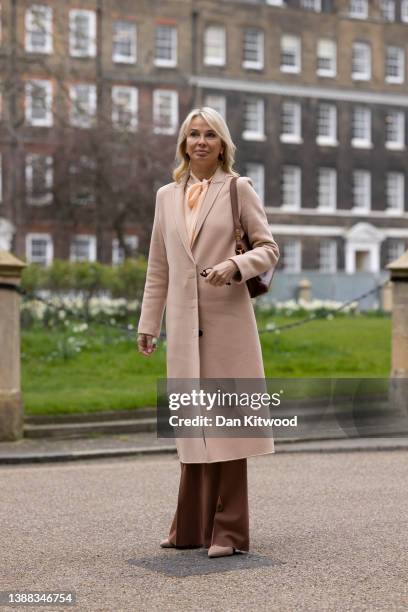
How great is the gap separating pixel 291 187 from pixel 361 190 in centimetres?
365

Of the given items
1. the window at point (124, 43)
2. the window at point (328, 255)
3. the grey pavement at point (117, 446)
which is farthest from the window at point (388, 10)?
the grey pavement at point (117, 446)

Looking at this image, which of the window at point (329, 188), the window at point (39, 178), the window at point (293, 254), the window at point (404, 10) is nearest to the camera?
the window at point (39, 178)

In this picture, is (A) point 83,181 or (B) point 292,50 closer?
(A) point 83,181

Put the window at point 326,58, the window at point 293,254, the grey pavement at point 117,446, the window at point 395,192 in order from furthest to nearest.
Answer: the window at point 395,192
the window at point 326,58
the window at point 293,254
the grey pavement at point 117,446

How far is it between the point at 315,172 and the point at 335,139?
1728 mm

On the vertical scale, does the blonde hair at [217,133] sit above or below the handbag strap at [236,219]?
above

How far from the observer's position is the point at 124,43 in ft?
176

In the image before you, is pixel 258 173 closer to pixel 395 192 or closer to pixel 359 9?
pixel 395 192

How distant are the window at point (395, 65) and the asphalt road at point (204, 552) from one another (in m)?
52.3

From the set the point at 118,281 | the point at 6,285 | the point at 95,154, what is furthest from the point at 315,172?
the point at 6,285

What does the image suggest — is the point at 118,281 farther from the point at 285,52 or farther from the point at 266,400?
the point at 285,52

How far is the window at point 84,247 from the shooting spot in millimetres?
51000

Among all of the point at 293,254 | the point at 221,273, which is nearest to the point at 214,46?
the point at 293,254

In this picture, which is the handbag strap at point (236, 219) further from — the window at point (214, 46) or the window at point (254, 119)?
the window at point (254, 119)
